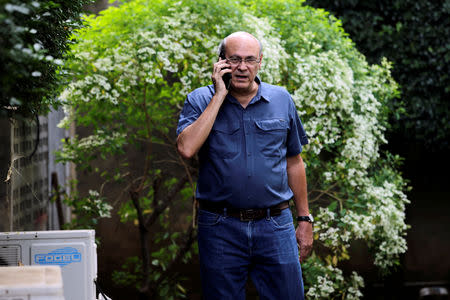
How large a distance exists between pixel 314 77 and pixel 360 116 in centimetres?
55

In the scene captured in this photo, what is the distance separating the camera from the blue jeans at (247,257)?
11.4 ft

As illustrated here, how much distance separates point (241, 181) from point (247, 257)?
1.26ft

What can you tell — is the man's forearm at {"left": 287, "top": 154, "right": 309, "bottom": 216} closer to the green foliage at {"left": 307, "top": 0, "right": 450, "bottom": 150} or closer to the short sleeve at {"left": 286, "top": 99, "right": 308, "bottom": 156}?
the short sleeve at {"left": 286, "top": 99, "right": 308, "bottom": 156}

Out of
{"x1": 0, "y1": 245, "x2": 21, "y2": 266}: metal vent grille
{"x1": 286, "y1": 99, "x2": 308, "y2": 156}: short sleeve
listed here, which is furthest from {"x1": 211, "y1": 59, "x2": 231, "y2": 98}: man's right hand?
{"x1": 0, "y1": 245, "x2": 21, "y2": 266}: metal vent grille

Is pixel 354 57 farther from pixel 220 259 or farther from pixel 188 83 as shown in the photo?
pixel 220 259

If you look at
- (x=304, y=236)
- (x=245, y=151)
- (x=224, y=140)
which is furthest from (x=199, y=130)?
(x=304, y=236)

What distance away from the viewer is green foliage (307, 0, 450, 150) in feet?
26.7

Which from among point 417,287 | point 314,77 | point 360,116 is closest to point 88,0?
point 314,77

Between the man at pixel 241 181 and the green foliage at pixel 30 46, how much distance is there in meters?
0.76

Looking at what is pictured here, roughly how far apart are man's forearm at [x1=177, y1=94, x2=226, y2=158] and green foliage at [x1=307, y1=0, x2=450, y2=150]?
16.4ft

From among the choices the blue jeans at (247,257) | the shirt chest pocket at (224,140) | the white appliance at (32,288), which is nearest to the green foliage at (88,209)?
the blue jeans at (247,257)

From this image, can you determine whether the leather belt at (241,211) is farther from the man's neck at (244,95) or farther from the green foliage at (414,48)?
the green foliage at (414,48)

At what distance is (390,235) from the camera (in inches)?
228

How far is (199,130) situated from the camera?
3.44 meters
